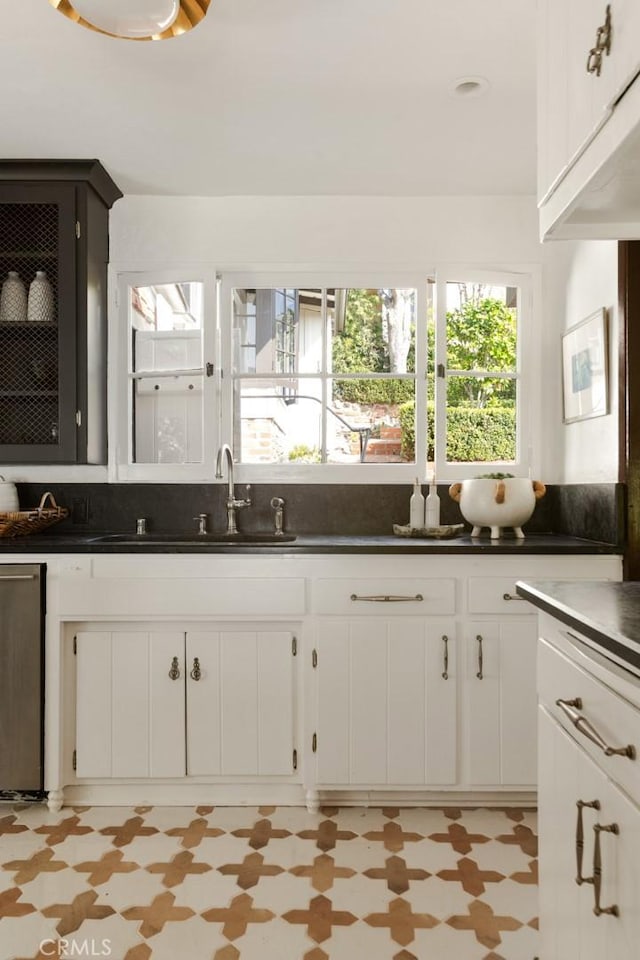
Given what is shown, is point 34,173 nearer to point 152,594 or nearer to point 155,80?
point 155,80

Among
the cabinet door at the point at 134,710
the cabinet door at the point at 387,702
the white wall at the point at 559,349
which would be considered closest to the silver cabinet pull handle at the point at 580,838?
the cabinet door at the point at 387,702

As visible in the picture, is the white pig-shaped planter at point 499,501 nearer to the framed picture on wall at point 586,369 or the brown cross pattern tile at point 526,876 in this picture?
the framed picture on wall at point 586,369

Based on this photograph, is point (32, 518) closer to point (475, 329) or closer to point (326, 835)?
point (326, 835)

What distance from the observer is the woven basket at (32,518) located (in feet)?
9.61

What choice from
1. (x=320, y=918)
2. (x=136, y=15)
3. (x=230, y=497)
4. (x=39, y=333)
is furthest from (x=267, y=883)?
(x=136, y=15)

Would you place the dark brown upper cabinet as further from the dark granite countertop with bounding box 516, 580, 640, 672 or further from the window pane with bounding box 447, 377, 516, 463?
the dark granite countertop with bounding box 516, 580, 640, 672

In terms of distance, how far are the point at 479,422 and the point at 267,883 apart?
2065 millimetres

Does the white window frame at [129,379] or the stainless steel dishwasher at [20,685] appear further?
the white window frame at [129,379]

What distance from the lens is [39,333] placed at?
10.3 feet

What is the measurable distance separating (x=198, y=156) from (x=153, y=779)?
242cm

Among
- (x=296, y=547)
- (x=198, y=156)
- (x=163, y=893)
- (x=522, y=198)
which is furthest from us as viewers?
(x=522, y=198)

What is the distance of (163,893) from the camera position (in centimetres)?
214

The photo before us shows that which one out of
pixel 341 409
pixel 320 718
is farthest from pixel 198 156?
pixel 320 718

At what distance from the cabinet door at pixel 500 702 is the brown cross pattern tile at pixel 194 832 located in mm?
945
